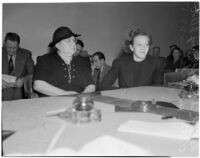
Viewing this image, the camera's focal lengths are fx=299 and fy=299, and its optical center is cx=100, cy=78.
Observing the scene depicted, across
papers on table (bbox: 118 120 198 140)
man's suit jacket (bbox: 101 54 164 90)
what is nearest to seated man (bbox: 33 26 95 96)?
man's suit jacket (bbox: 101 54 164 90)

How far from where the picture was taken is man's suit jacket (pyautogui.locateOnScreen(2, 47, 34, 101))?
297 cm

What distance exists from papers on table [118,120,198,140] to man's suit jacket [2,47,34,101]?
197 cm

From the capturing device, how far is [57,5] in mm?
3822

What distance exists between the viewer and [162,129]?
1036 millimetres

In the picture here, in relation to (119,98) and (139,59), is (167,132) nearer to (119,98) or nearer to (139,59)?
(119,98)

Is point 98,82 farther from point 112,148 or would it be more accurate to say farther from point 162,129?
point 112,148

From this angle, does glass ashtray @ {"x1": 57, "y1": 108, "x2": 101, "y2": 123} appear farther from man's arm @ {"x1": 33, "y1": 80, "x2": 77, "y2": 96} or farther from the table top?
man's arm @ {"x1": 33, "y1": 80, "x2": 77, "y2": 96}

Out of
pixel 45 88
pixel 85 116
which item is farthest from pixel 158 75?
pixel 85 116

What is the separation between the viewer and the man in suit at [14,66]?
9.62 feet

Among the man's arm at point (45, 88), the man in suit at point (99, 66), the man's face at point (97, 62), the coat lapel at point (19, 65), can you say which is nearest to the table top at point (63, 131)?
the man's arm at point (45, 88)

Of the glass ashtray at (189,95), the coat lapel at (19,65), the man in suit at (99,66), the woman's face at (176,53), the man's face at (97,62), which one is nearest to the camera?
the glass ashtray at (189,95)

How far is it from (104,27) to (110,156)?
11.7 ft

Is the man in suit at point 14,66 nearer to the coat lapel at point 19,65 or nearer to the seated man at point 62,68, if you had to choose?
the coat lapel at point 19,65

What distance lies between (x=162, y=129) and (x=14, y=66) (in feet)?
7.75
